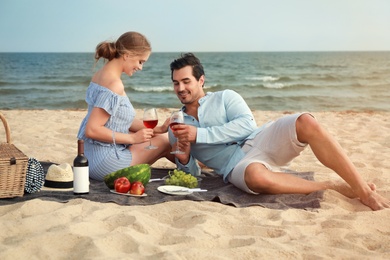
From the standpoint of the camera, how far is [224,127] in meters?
5.14

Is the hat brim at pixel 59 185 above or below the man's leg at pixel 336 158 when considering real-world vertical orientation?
below

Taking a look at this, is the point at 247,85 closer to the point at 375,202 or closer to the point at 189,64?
the point at 189,64

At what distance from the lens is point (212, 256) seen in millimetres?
3303

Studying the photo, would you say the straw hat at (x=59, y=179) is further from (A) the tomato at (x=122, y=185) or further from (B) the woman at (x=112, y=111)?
(A) the tomato at (x=122, y=185)

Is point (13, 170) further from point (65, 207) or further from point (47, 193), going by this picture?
point (65, 207)

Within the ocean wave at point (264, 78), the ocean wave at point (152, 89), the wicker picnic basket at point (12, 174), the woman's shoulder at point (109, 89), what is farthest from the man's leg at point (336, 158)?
the ocean wave at point (264, 78)

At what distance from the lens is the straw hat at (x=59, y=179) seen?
16.8 feet

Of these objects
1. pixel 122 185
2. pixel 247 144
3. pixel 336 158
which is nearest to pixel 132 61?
pixel 122 185

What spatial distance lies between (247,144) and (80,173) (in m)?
1.50

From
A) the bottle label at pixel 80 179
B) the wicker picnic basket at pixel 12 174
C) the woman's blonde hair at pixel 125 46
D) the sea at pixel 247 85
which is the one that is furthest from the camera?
the sea at pixel 247 85

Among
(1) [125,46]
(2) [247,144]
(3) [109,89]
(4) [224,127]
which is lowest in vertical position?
(2) [247,144]

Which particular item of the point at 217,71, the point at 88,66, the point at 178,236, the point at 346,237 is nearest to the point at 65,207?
the point at 178,236

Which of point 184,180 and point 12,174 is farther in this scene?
point 184,180

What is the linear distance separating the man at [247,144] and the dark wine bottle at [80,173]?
825mm
